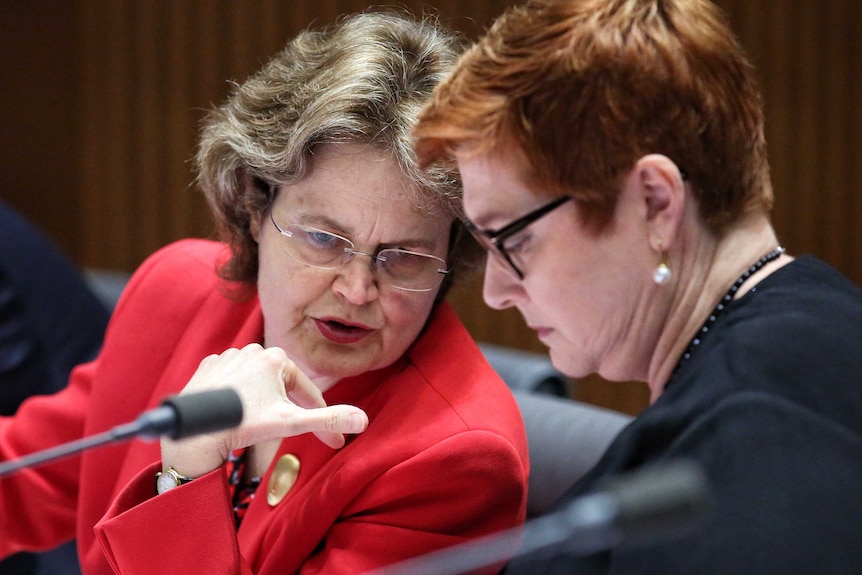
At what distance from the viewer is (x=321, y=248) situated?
5.42 feet

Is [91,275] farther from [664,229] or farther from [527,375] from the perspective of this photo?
[664,229]

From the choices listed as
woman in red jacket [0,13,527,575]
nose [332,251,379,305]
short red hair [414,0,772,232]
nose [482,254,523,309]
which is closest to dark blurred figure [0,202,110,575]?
woman in red jacket [0,13,527,575]

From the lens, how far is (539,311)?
4.34 ft

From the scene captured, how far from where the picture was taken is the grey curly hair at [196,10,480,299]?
1.62 m

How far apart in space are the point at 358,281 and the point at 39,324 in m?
1.27

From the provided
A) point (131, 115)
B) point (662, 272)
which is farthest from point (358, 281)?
point (131, 115)

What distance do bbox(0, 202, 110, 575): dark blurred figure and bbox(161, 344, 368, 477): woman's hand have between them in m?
1.10

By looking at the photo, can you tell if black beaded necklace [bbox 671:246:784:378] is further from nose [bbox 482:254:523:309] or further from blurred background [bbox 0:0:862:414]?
blurred background [bbox 0:0:862:414]

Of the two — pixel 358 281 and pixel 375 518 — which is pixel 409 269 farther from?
pixel 375 518

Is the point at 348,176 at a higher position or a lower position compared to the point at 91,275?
higher

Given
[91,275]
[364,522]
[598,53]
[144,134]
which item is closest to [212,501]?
[364,522]

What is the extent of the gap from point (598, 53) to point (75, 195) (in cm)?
418

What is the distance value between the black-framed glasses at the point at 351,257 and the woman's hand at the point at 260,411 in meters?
0.21

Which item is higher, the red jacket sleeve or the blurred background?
the red jacket sleeve
